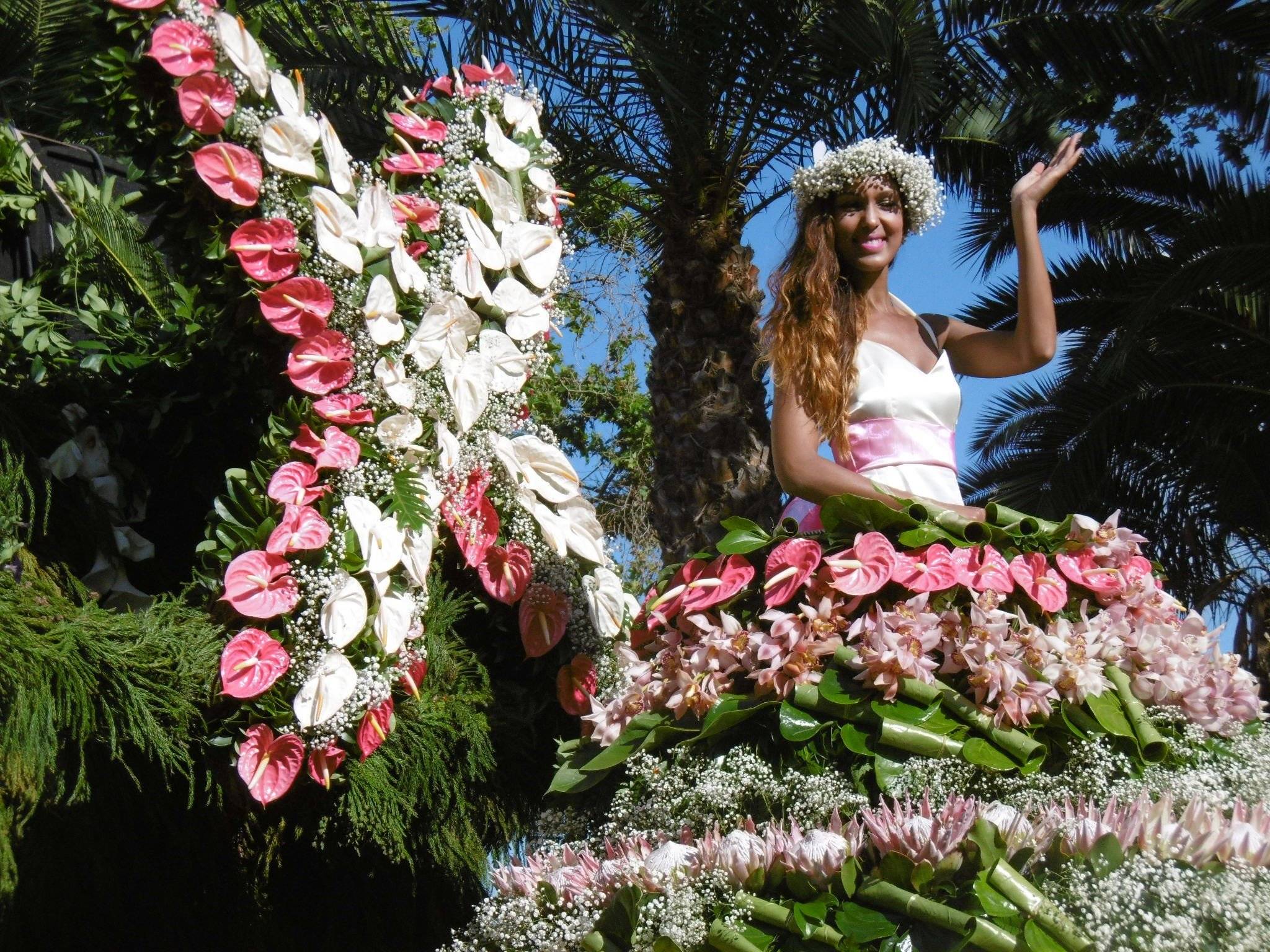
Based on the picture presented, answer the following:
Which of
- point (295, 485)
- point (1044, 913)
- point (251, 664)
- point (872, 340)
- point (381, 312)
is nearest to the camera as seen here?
point (1044, 913)

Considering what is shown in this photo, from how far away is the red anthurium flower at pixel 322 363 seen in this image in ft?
7.80

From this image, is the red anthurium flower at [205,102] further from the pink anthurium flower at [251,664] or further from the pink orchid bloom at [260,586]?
the pink anthurium flower at [251,664]

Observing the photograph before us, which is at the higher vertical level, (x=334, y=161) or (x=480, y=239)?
(x=334, y=161)

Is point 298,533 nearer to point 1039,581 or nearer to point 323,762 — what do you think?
point 323,762

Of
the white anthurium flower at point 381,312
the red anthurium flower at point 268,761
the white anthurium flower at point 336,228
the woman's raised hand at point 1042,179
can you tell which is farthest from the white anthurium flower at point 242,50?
the woman's raised hand at point 1042,179

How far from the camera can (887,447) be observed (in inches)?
118

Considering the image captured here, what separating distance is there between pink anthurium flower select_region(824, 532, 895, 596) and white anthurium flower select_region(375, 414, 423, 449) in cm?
82

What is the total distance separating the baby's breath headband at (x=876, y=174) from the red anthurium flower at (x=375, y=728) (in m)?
1.68

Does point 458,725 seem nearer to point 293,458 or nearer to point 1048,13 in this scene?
point 293,458

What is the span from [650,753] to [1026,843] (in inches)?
30.8

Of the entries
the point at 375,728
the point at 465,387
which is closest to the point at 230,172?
the point at 465,387

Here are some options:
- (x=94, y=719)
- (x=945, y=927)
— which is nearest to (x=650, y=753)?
(x=945, y=927)

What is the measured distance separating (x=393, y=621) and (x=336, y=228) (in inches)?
29.2

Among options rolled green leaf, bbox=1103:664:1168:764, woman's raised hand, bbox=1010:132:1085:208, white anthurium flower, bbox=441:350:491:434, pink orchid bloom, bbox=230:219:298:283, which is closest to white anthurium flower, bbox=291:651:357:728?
white anthurium flower, bbox=441:350:491:434
